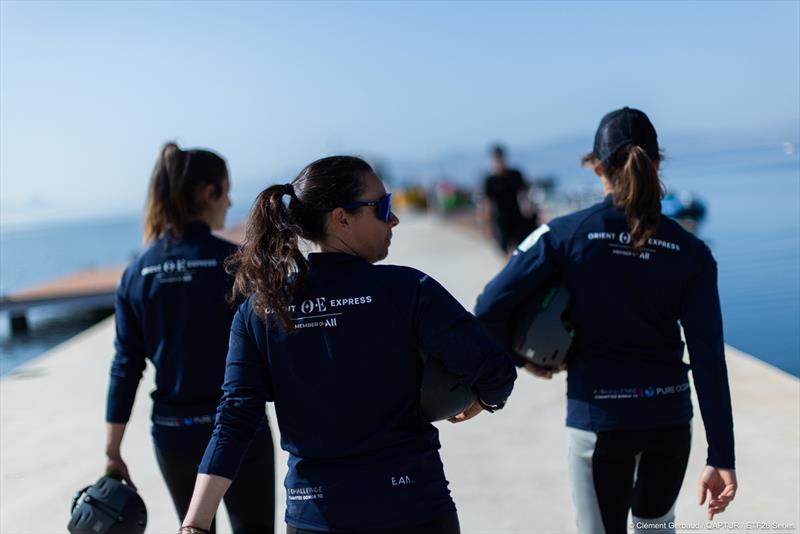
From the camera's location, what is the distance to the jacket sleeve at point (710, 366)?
248cm

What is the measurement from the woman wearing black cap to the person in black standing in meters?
9.03

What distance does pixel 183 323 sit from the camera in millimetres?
2928

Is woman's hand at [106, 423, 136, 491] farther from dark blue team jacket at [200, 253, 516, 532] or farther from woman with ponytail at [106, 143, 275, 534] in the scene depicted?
dark blue team jacket at [200, 253, 516, 532]

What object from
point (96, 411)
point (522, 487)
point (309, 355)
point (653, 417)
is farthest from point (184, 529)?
point (96, 411)

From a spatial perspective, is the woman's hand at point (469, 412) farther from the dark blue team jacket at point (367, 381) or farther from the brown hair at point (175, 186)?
the brown hair at point (175, 186)

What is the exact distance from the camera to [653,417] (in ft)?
8.57

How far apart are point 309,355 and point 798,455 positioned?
339 centimetres

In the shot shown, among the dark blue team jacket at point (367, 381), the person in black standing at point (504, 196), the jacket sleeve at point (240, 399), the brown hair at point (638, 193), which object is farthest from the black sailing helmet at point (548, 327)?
the person in black standing at point (504, 196)

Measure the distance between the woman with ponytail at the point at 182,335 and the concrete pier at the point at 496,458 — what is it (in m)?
1.57

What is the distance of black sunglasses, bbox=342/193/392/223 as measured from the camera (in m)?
2.06
